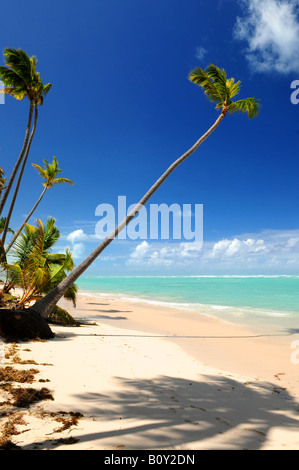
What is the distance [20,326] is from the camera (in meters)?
7.75

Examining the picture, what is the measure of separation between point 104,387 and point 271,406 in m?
2.88

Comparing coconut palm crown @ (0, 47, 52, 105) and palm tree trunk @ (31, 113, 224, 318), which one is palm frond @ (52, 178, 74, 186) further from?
palm tree trunk @ (31, 113, 224, 318)

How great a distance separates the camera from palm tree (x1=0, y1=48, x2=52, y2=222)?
13609 mm

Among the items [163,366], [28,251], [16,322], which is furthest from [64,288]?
[163,366]

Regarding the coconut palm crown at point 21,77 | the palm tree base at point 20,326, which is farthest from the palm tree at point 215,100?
the coconut palm crown at point 21,77

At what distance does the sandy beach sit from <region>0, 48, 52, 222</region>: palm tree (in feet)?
32.7

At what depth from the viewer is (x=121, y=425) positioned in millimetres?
3262

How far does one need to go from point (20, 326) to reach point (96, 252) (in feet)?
11.9

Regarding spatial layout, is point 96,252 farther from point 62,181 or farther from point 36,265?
point 62,181

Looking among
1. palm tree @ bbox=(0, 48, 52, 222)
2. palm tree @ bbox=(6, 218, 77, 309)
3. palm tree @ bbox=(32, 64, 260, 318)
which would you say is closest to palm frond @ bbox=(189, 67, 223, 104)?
palm tree @ bbox=(32, 64, 260, 318)

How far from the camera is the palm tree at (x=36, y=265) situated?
9.77 meters

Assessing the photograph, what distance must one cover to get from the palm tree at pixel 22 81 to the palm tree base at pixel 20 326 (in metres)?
7.36

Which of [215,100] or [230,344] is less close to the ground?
[215,100]

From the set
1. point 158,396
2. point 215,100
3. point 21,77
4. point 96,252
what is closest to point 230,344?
point 96,252
